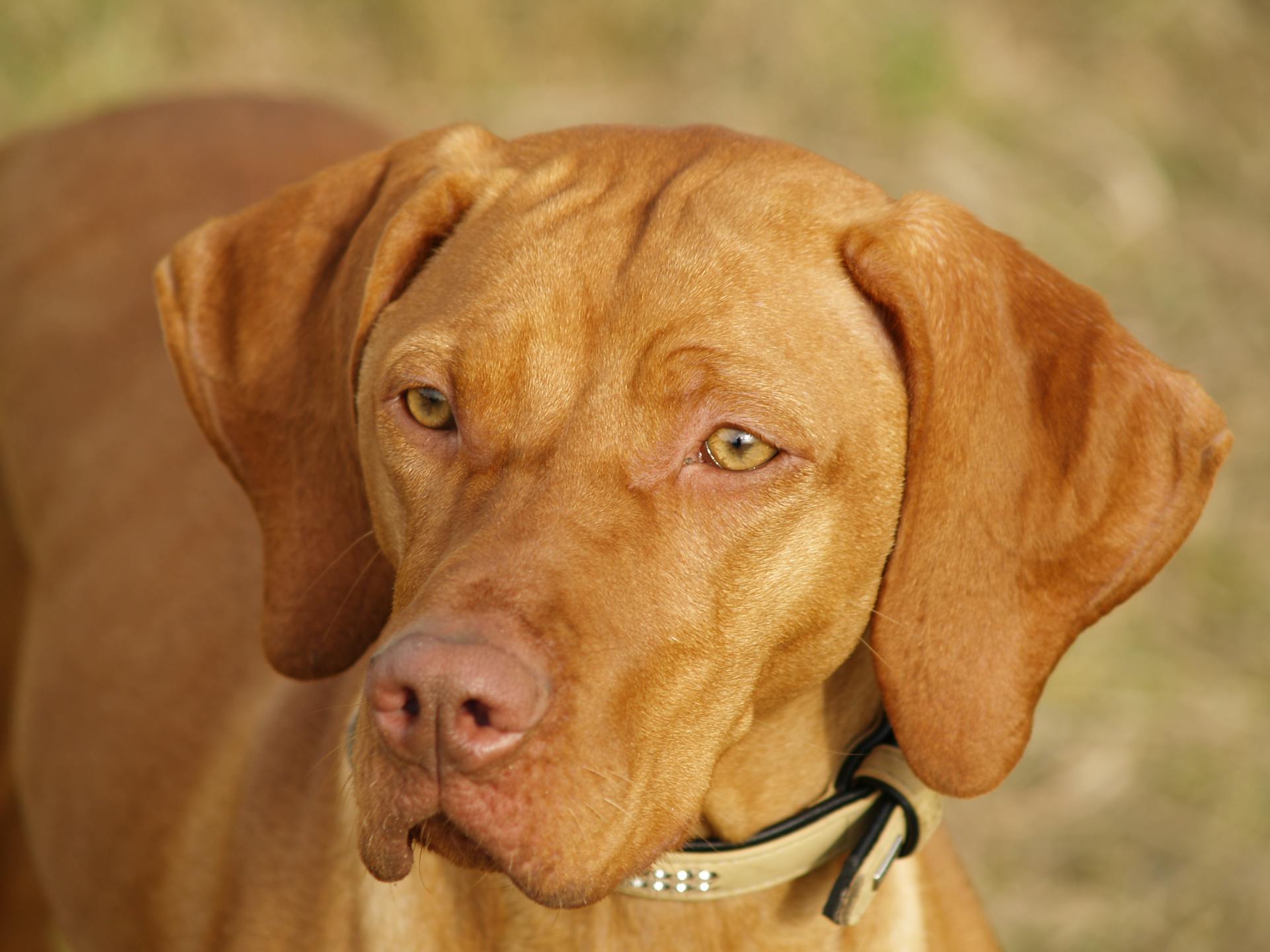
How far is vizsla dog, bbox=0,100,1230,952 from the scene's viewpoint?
2.12 metres

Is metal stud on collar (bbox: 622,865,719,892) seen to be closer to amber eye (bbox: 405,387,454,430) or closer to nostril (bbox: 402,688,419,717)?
nostril (bbox: 402,688,419,717)

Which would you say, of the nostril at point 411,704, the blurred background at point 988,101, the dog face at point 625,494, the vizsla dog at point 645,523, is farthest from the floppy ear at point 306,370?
the blurred background at point 988,101

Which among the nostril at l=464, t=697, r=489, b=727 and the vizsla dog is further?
the vizsla dog

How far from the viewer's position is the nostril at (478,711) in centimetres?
196

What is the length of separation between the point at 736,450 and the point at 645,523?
182 mm

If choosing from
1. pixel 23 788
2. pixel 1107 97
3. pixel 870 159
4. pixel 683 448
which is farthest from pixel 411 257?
pixel 1107 97

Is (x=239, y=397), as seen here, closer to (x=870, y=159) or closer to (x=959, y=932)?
(x=959, y=932)

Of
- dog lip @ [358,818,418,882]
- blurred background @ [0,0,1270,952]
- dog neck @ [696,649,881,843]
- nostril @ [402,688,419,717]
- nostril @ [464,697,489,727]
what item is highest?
nostril @ [464,697,489,727]

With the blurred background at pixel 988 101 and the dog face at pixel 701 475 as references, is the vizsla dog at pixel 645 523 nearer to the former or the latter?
the dog face at pixel 701 475

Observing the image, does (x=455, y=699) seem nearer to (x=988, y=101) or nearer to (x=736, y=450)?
(x=736, y=450)

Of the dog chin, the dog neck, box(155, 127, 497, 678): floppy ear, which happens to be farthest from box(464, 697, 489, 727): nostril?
box(155, 127, 497, 678): floppy ear

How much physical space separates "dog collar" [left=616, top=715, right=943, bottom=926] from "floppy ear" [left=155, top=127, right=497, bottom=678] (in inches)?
28.7

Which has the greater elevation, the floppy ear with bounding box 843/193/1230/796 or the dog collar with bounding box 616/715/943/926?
the floppy ear with bounding box 843/193/1230/796

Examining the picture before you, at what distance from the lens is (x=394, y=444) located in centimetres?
243
